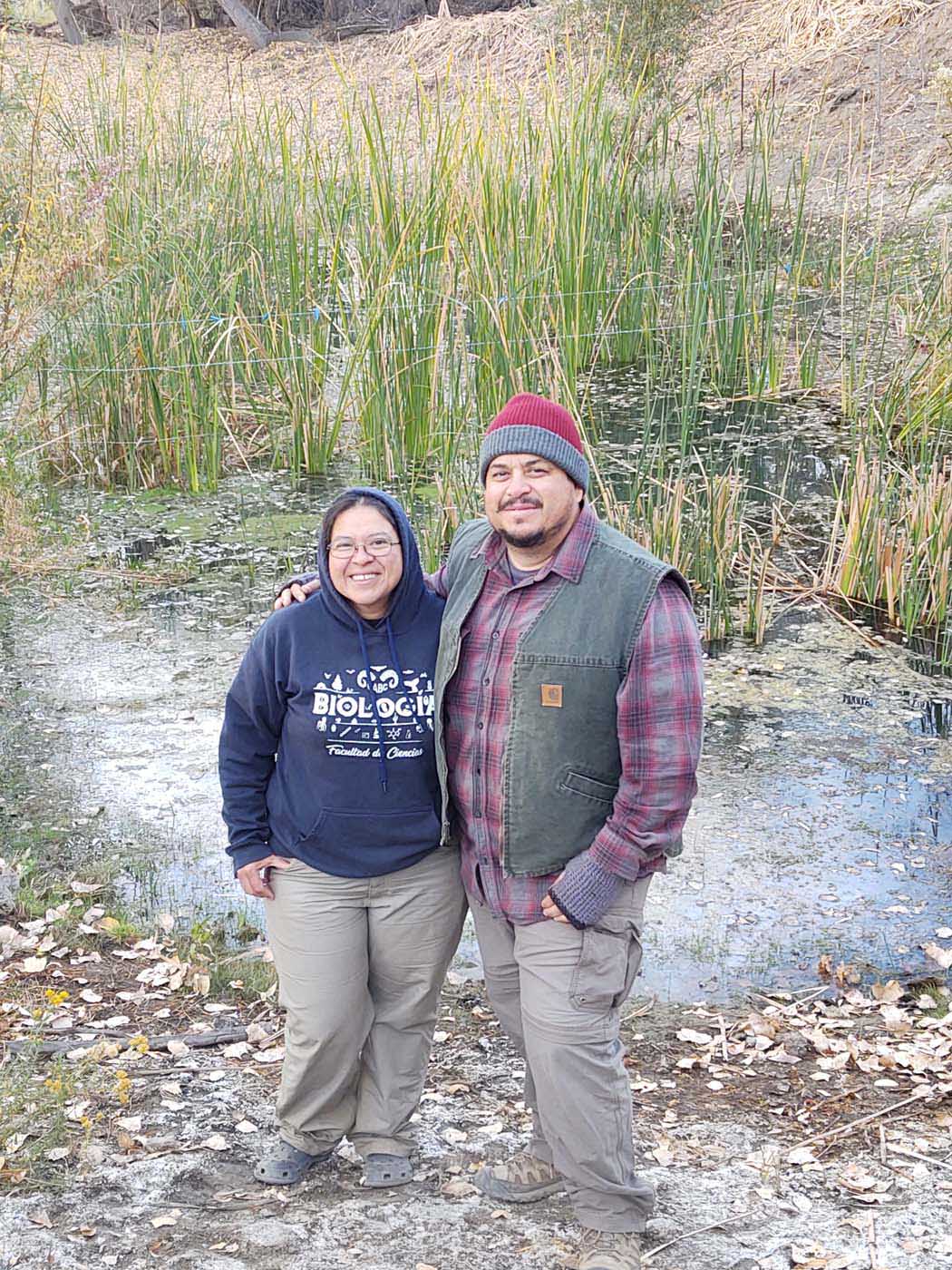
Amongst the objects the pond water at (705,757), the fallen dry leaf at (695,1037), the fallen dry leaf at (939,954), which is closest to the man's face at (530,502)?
the fallen dry leaf at (695,1037)

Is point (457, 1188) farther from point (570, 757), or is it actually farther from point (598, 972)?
point (570, 757)

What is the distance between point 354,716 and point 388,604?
0.66 ft

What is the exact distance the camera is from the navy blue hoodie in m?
2.45

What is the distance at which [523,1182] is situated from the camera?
103 inches

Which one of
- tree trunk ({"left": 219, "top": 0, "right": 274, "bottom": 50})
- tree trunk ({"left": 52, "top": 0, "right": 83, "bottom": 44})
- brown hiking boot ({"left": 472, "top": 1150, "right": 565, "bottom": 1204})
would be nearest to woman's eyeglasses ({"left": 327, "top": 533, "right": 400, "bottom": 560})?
brown hiking boot ({"left": 472, "top": 1150, "right": 565, "bottom": 1204})

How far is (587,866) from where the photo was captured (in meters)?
2.26

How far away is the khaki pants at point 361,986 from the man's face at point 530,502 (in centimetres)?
59

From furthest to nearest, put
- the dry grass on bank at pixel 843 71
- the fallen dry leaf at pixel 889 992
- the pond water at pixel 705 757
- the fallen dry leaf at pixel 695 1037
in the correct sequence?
1. the dry grass on bank at pixel 843 71
2. the pond water at pixel 705 757
3. the fallen dry leaf at pixel 889 992
4. the fallen dry leaf at pixel 695 1037

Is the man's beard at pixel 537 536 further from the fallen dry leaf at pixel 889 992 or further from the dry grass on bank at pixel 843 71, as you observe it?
the dry grass on bank at pixel 843 71

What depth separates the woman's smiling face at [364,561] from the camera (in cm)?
241

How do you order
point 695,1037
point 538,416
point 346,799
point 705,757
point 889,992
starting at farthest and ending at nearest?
point 705,757 < point 889,992 < point 695,1037 < point 346,799 < point 538,416

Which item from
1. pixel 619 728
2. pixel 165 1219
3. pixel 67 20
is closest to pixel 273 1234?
pixel 165 1219

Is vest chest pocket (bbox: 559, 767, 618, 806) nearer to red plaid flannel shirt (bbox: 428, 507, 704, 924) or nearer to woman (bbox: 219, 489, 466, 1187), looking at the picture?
red plaid flannel shirt (bbox: 428, 507, 704, 924)

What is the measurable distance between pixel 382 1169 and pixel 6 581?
371 centimetres
